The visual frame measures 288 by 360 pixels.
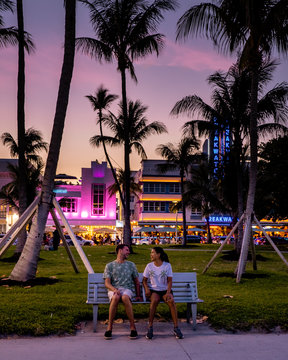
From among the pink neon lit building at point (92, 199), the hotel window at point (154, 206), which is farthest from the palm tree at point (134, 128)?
the hotel window at point (154, 206)

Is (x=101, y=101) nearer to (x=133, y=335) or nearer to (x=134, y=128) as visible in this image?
(x=134, y=128)

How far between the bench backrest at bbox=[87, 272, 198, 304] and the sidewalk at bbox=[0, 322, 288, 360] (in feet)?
1.69

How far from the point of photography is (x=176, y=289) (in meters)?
7.72

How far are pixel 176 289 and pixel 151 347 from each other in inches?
59.8

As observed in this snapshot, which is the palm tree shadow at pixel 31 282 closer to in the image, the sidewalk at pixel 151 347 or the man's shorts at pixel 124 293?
the sidewalk at pixel 151 347

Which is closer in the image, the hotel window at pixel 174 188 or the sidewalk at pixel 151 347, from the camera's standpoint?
the sidewalk at pixel 151 347

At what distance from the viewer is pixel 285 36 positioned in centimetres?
1278

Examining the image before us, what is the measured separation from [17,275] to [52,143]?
3371 millimetres

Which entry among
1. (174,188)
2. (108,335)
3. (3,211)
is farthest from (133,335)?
(174,188)

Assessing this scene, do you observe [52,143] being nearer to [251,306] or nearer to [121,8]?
[251,306]

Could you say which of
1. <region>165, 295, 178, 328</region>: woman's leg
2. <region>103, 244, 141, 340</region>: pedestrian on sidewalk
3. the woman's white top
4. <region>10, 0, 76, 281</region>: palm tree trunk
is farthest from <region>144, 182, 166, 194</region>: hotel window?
<region>165, 295, 178, 328</region>: woman's leg

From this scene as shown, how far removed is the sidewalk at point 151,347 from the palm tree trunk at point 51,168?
438cm

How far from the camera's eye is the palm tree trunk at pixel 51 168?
11.3m

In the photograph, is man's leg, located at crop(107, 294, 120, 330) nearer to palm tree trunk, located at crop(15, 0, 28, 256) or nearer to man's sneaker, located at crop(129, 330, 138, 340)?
man's sneaker, located at crop(129, 330, 138, 340)
